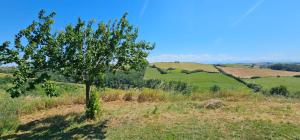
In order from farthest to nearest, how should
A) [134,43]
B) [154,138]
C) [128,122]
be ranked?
[134,43], [128,122], [154,138]

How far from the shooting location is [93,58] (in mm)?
9844

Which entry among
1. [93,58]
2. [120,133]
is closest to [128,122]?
[120,133]

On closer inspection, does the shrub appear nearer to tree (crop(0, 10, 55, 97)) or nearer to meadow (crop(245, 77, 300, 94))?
tree (crop(0, 10, 55, 97))

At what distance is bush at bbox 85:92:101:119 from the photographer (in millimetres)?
10084

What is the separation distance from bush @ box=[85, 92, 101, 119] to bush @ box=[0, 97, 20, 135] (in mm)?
2655

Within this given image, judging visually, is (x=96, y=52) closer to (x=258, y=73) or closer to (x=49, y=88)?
(x=49, y=88)

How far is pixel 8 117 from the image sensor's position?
35.1ft

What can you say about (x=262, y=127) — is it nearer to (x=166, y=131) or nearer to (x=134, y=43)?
(x=166, y=131)

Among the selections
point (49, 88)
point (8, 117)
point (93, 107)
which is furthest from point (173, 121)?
point (8, 117)

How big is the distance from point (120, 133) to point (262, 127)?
159 inches

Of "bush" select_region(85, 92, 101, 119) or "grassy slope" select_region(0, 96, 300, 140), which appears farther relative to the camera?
"bush" select_region(85, 92, 101, 119)

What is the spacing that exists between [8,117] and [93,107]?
131 inches

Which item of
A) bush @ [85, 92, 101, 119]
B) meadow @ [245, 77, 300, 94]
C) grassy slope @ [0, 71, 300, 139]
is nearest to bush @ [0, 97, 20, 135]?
grassy slope @ [0, 71, 300, 139]

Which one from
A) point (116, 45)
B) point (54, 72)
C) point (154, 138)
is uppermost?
point (116, 45)
